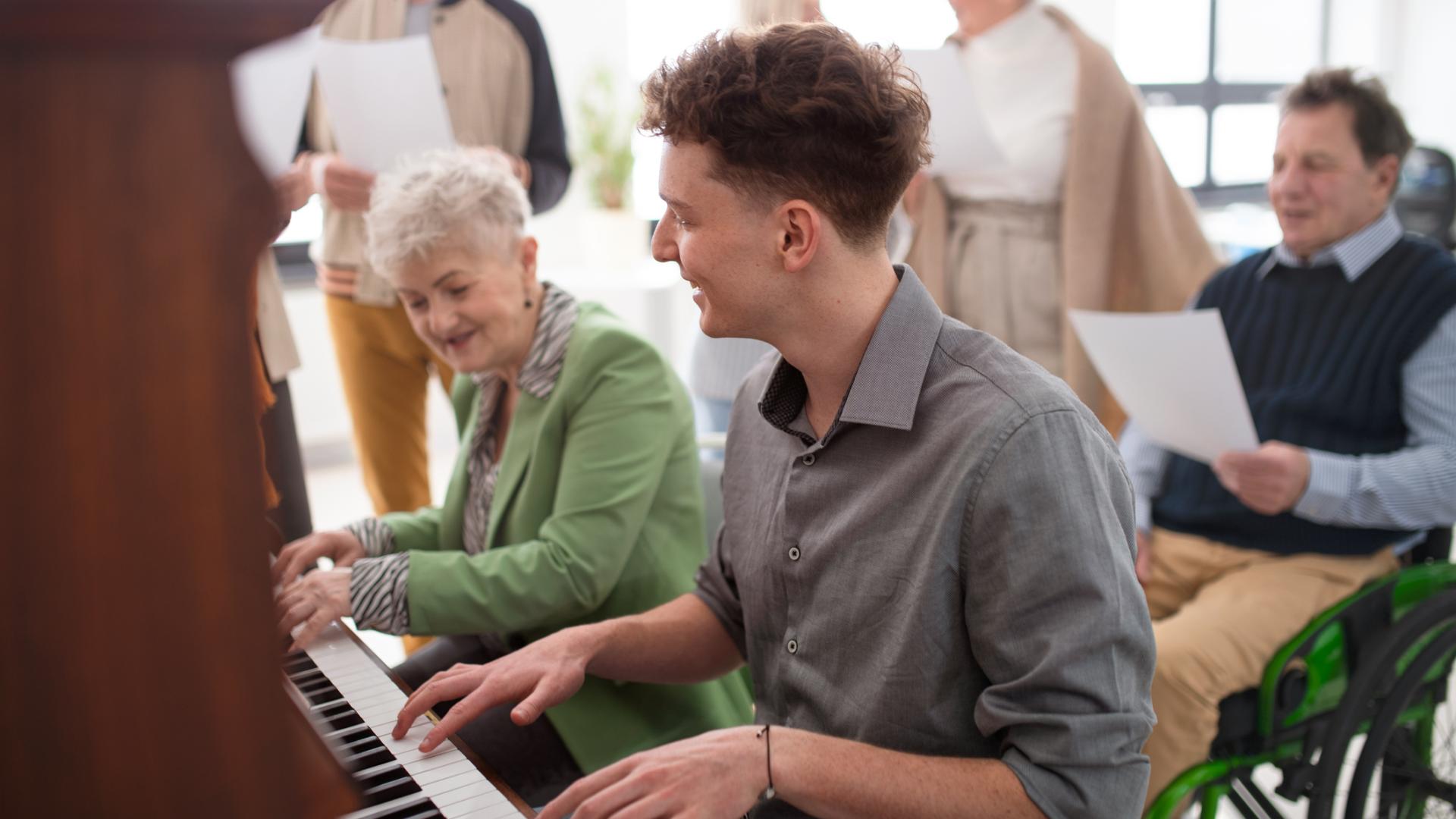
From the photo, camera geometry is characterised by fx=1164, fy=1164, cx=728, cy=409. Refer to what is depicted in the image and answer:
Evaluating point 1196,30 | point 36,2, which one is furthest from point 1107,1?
point 36,2

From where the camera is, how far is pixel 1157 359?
5.74 feet

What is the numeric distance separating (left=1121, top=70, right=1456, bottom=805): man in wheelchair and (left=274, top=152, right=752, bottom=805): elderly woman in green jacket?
74 cm

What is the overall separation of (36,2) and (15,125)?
43mm

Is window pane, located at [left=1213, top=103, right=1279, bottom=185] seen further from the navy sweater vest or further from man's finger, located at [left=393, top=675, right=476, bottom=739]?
man's finger, located at [left=393, top=675, right=476, bottom=739]

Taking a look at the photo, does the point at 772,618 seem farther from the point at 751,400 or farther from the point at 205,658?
the point at 205,658

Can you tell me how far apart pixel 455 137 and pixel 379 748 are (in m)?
1.71

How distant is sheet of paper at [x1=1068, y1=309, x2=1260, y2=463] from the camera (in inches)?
65.9

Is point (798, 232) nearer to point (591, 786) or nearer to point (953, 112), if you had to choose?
point (591, 786)

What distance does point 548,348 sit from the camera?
1.64 m

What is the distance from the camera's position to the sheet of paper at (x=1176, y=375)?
1.67m

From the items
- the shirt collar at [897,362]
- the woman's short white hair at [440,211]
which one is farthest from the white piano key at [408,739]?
the woman's short white hair at [440,211]

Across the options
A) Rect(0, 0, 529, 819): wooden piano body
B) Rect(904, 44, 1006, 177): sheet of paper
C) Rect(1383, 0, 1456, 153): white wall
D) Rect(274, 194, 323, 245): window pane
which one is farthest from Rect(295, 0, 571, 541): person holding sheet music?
Rect(1383, 0, 1456, 153): white wall

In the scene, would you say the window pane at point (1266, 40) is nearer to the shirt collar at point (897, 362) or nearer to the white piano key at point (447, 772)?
the shirt collar at point (897, 362)

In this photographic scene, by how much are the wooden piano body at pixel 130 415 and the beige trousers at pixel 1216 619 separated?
1454mm
